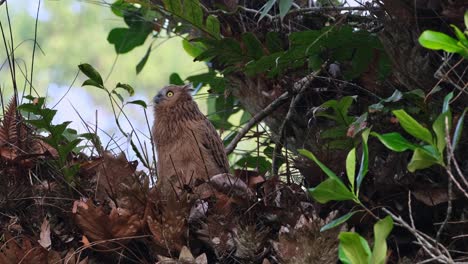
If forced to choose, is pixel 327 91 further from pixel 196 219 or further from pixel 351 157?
pixel 351 157

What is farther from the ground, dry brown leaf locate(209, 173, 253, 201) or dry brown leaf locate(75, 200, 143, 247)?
dry brown leaf locate(75, 200, 143, 247)

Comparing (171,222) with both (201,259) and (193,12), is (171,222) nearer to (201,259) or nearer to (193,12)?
(201,259)

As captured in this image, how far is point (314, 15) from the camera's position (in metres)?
3.34

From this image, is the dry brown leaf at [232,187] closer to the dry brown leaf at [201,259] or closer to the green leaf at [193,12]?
the dry brown leaf at [201,259]

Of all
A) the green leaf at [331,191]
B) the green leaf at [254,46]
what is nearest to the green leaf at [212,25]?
the green leaf at [254,46]

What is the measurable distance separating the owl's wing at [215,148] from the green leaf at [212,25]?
1.76ft

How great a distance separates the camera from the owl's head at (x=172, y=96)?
12.6 feet

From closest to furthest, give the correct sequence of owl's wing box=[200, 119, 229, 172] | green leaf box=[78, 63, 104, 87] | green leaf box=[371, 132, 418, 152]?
Answer: green leaf box=[371, 132, 418, 152] < green leaf box=[78, 63, 104, 87] < owl's wing box=[200, 119, 229, 172]

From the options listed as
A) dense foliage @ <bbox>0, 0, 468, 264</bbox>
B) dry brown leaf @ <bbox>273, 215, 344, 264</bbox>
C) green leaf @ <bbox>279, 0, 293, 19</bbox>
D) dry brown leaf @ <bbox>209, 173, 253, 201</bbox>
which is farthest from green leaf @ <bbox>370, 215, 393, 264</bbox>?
green leaf @ <bbox>279, 0, 293, 19</bbox>

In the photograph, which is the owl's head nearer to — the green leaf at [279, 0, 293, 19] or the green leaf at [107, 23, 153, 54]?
the green leaf at [107, 23, 153, 54]

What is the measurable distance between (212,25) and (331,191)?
4.56 ft

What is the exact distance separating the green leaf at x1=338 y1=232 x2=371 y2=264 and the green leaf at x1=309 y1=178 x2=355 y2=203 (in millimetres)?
143

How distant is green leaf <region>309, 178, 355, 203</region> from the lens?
195 cm

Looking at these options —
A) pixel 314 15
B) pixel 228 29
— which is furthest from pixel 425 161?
pixel 228 29
